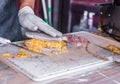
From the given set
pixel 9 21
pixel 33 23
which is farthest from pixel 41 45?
pixel 9 21

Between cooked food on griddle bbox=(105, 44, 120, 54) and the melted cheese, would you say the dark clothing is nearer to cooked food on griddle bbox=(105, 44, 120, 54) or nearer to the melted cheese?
the melted cheese

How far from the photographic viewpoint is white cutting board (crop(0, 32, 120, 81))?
807 millimetres

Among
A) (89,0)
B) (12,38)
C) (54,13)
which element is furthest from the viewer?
(54,13)

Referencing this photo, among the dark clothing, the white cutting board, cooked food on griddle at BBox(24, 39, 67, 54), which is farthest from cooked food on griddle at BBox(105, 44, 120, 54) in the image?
the dark clothing

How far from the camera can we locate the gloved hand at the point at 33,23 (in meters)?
0.99

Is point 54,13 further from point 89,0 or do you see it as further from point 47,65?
point 47,65

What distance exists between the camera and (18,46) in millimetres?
1056

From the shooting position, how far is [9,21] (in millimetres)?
1342

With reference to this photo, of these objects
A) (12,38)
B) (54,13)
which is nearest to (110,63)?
(12,38)

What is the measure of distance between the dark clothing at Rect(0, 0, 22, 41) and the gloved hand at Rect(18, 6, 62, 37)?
10 cm

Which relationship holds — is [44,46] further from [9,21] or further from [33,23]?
[9,21]

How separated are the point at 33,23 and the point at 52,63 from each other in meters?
0.26

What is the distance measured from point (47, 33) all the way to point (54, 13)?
169 centimetres

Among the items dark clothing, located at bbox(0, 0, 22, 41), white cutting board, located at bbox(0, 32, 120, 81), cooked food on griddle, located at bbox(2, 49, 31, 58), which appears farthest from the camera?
dark clothing, located at bbox(0, 0, 22, 41)
